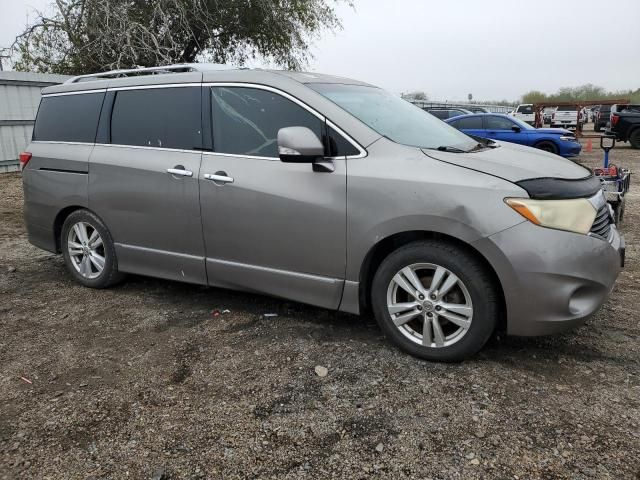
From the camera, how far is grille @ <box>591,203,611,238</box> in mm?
3049

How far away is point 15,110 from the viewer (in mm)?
12320

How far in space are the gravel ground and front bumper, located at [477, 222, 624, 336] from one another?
35 centimetres

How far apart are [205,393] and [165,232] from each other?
1.53 meters

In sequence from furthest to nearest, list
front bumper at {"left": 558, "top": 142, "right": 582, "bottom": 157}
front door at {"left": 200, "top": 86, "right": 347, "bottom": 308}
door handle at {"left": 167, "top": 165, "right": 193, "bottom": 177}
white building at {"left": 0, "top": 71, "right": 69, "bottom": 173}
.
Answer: front bumper at {"left": 558, "top": 142, "right": 582, "bottom": 157}, white building at {"left": 0, "top": 71, "right": 69, "bottom": 173}, door handle at {"left": 167, "top": 165, "right": 193, "bottom": 177}, front door at {"left": 200, "top": 86, "right": 347, "bottom": 308}

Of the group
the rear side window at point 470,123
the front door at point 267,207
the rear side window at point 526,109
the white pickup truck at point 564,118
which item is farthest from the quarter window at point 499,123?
the rear side window at point 526,109

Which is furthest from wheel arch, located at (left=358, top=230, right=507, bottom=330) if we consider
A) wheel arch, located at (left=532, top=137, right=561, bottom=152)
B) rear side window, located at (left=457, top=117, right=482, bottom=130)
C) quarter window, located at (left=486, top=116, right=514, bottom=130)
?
wheel arch, located at (left=532, top=137, right=561, bottom=152)

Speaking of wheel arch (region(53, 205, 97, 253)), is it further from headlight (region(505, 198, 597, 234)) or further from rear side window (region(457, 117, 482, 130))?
rear side window (region(457, 117, 482, 130))

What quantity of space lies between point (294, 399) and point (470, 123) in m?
13.2

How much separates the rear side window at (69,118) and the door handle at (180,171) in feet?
3.47

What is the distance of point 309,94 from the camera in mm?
3525

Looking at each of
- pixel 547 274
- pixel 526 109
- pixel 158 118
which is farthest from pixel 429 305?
pixel 526 109

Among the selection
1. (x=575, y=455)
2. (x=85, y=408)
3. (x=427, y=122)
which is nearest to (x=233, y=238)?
(x=85, y=408)

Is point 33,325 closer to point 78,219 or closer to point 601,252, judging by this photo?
point 78,219

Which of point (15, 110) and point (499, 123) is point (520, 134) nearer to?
point (499, 123)
